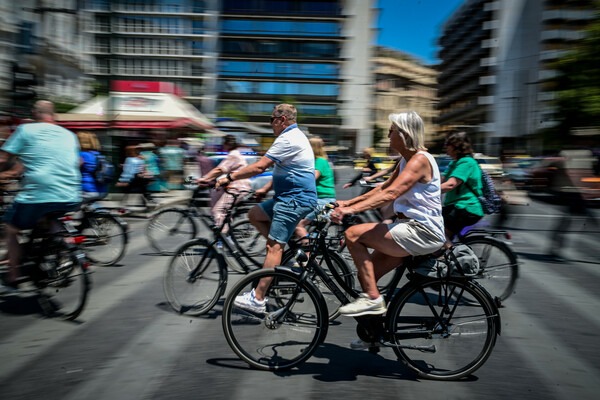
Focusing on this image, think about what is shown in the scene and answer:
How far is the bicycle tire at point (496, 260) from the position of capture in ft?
18.8

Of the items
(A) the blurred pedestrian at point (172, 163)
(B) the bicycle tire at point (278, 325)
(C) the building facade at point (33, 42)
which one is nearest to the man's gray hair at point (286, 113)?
(B) the bicycle tire at point (278, 325)

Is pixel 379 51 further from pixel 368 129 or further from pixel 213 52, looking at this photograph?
pixel 213 52

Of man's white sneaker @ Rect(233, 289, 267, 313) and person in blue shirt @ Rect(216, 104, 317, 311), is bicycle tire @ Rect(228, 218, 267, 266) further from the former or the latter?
man's white sneaker @ Rect(233, 289, 267, 313)

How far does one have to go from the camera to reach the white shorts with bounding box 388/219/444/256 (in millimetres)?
3740

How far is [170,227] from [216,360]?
4.37 m

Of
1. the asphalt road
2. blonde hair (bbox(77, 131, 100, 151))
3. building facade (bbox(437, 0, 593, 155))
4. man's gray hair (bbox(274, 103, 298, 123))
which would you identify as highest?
building facade (bbox(437, 0, 593, 155))

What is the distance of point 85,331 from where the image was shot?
473 cm

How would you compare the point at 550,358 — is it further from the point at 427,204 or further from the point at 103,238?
the point at 103,238

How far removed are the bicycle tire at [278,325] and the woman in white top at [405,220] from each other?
0.90 ft

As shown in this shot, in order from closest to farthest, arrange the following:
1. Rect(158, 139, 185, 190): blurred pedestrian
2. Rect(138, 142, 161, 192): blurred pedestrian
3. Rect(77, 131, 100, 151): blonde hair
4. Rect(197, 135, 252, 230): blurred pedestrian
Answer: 1. Rect(197, 135, 252, 230): blurred pedestrian
2. Rect(77, 131, 100, 151): blonde hair
3. Rect(138, 142, 161, 192): blurred pedestrian
4. Rect(158, 139, 185, 190): blurred pedestrian

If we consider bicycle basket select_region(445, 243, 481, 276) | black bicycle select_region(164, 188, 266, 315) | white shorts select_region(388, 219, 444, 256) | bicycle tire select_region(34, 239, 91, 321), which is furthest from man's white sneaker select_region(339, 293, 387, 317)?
bicycle tire select_region(34, 239, 91, 321)

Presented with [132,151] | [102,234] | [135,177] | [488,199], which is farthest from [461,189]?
[132,151]

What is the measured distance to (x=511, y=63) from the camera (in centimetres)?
6019

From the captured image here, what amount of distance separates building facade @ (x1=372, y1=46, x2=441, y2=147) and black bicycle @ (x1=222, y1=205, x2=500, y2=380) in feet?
312
